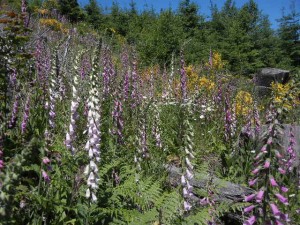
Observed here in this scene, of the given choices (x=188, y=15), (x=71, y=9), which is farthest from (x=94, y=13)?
(x=188, y=15)

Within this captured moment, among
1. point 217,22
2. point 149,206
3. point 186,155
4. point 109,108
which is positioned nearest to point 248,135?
point 109,108

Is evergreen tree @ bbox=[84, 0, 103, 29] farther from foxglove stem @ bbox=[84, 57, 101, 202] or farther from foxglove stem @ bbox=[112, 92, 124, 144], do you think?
foxglove stem @ bbox=[84, 57, 101, 202]

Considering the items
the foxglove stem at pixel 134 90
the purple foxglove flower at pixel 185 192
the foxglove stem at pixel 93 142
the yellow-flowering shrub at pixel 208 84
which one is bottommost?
the purple foxglove flower at pixel 185 192

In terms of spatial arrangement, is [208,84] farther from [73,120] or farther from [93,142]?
[93,142]

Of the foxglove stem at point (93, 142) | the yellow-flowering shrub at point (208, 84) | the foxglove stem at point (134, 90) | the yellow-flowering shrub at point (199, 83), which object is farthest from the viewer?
the yellow-flowering shrub at point (208, 84)

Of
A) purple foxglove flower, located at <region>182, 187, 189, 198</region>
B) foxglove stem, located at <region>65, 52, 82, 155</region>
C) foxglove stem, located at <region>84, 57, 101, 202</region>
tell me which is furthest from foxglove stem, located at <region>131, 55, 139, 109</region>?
purple foxglove flower, located at <region>182, 187, 189, 198</region>

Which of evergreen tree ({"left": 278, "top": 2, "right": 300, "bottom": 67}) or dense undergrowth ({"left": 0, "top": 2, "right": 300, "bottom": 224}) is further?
evergreen tree ({"left": 278, "top": 2, "right": 300, "bottom": 67})

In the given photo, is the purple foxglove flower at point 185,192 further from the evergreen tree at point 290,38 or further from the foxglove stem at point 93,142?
the evergreen tree at point 290,38

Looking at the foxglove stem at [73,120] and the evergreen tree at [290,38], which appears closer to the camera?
the foxglove stem at [73,120]

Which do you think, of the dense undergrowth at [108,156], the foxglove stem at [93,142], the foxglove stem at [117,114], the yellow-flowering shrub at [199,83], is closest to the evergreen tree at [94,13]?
the yellow-flowering shrub at [199,83]

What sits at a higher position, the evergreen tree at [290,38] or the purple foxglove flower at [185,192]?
the evergreen tree at [290,38]

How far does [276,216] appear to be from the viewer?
2.25 m

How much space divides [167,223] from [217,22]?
28499 millimetres

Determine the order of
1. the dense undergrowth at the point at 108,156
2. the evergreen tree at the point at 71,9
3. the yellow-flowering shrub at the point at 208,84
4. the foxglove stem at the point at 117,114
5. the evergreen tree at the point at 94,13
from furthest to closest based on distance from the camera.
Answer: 1. the evergreen tree at the point at 94,13
2. the evergreen tree at the point at 71,9
3. the yellow-flowering shrub at the point at 208,84
4. the foxglove stem at the point at 117,114
5. the dense undergrowth at the point at 108,156
